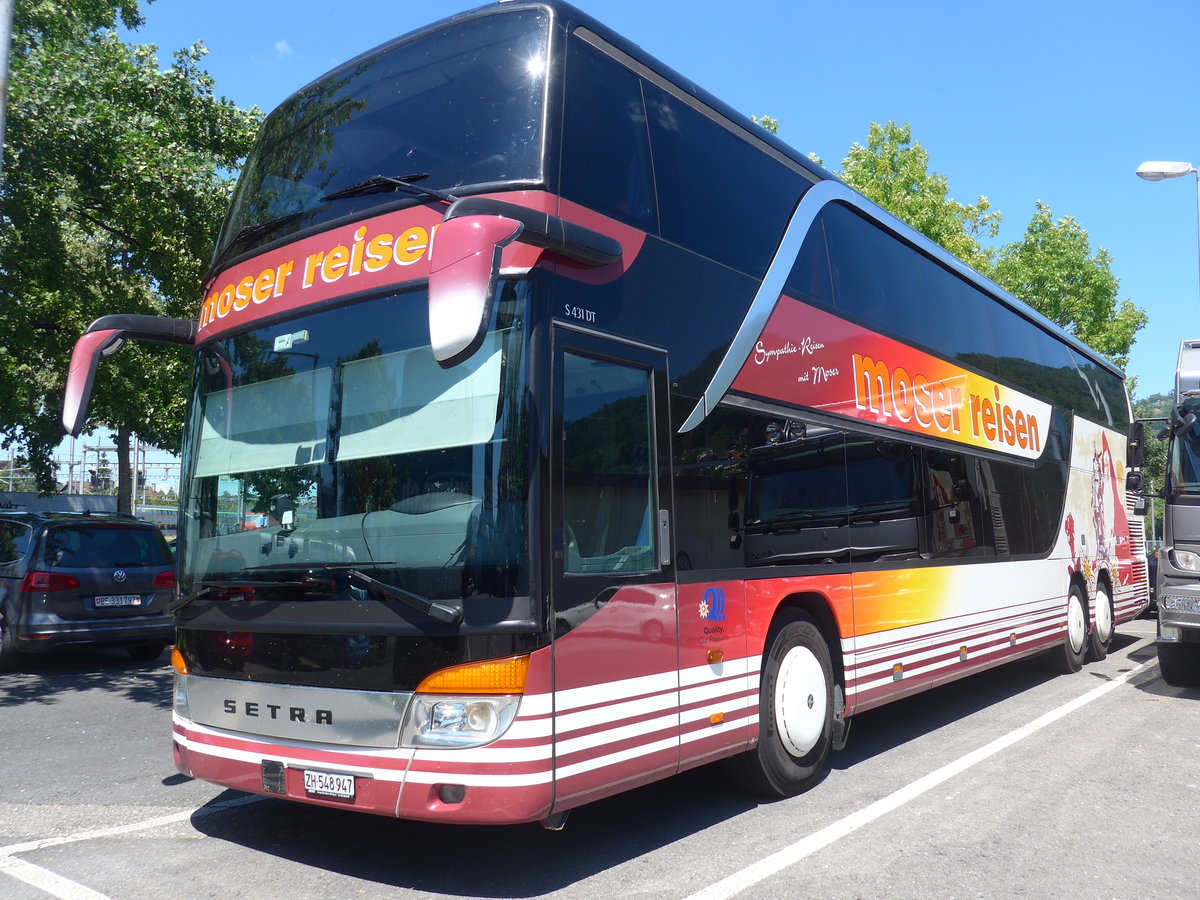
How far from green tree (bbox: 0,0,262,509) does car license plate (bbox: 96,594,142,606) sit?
12.3 ft

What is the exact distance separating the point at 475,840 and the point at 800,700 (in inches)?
88.8

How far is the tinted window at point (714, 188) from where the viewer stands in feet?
18.7

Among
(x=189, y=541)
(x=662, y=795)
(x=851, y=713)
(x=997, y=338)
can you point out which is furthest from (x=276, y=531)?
(x=997, y=338)

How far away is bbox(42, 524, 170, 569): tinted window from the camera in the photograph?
11242 mm

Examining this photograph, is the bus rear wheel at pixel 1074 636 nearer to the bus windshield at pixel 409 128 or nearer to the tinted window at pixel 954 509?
the tinted window at pixel 954 509

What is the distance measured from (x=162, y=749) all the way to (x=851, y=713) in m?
5.23

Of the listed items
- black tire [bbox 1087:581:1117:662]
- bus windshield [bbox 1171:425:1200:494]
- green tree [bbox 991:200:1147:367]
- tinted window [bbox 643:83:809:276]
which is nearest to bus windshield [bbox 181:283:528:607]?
tinted window [bbox 643:83:809:276]

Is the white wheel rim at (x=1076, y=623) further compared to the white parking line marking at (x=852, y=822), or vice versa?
the white wheel rim at (x=1076, y=623)

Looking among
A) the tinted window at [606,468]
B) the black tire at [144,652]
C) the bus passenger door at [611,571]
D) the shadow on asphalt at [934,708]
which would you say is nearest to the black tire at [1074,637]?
the shadow on asphalt at [934,708]

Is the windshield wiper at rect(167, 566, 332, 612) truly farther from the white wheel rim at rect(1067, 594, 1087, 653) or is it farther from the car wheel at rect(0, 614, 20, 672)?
the white wheel rim at rect(1067, 594, 1087, 653)

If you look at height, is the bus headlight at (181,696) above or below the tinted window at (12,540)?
below

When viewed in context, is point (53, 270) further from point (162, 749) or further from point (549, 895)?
point (549, 895)

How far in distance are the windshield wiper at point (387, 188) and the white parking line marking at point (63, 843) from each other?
352 centimetres

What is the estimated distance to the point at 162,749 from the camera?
25.1 feet
